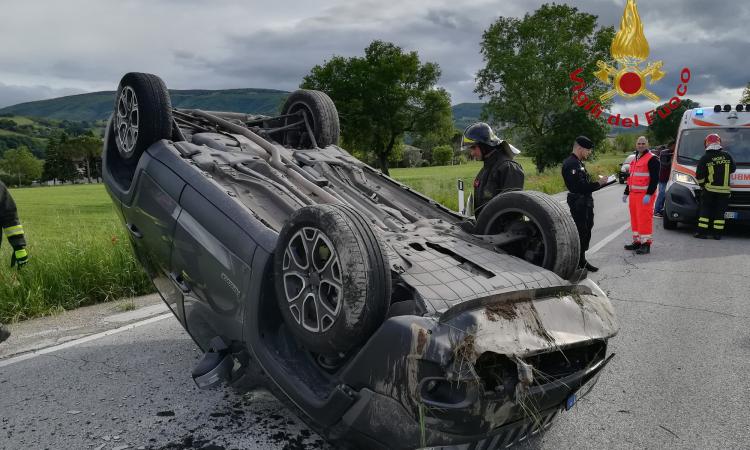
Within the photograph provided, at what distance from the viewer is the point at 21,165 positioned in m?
127

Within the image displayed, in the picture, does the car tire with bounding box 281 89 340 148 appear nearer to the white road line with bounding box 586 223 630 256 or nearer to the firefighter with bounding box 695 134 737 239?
the white road line with bounding box 586 223 630 256

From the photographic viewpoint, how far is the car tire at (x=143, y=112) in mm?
3709

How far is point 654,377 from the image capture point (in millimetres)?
3912

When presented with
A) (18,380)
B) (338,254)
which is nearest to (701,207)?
(338,254)

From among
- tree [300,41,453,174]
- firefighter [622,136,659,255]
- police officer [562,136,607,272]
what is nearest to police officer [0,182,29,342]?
police officer [562,136,607,272]

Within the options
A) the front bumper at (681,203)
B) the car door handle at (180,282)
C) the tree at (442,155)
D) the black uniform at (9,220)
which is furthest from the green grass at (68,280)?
the tree at (442,155)

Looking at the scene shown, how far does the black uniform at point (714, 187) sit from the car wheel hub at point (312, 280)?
9.27 m

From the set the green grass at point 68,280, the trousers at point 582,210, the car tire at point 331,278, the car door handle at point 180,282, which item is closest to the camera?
the car tire at point 331,278

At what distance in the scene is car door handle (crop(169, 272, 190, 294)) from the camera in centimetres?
339

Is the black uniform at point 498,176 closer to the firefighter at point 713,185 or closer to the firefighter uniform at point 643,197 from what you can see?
the firefighter uniform at point 643,197

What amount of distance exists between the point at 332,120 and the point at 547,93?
148 ft

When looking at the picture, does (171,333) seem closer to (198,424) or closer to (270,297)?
(198,424)

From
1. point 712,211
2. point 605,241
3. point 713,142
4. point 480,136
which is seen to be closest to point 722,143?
point 713,142

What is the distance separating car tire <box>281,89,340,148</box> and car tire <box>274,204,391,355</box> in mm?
2379
